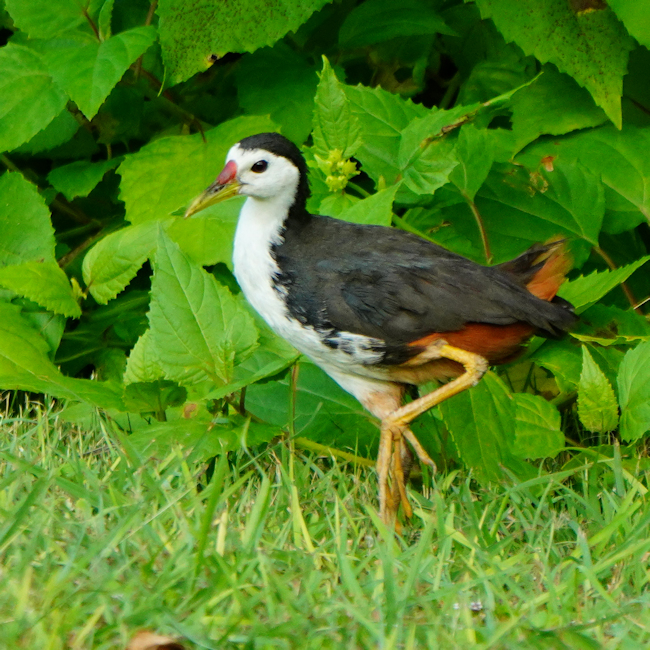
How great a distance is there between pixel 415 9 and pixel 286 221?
1.22 meters

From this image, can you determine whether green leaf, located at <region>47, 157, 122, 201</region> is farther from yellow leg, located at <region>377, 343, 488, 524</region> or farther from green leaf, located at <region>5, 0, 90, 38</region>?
yellow leg, located at <region>377, 343, 488, 524</region>

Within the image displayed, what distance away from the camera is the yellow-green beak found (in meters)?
2.93

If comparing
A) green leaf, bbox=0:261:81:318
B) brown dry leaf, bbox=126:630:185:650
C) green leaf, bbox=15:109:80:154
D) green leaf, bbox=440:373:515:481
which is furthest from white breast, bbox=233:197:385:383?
green leaf, bbox=15:109:80:154

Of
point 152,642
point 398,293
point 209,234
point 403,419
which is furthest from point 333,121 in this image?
point 152,642

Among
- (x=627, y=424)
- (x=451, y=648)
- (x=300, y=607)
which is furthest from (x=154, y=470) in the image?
(x=627, y=424)

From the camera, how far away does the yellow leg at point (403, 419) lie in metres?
2.71

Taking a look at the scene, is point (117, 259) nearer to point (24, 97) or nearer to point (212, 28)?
point (24, 97)

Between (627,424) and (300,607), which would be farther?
(627,424)

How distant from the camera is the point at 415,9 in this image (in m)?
3.66

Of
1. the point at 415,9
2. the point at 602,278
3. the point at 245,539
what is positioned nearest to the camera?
the point at 245,539

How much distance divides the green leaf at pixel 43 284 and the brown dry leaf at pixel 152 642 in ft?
6.09

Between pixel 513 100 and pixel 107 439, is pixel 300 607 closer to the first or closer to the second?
pixel 107 439

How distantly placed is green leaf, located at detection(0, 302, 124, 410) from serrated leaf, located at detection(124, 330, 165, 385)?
102 millimetres

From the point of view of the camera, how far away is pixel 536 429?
10.4ft
